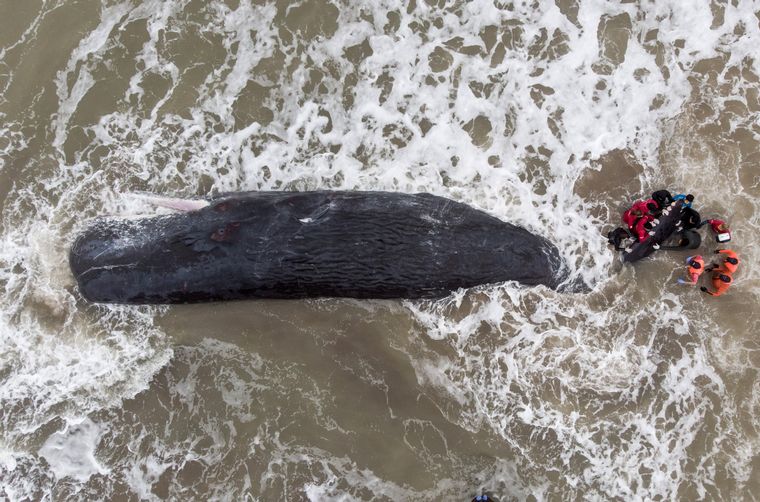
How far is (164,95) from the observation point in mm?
11281

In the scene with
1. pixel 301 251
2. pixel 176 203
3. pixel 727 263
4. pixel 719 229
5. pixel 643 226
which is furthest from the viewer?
pixel 719 229

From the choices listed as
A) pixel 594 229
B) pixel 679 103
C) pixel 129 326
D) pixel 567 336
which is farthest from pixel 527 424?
pixel 129 326

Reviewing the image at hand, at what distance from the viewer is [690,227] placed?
10.9 metres

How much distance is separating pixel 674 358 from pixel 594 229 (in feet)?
11.0

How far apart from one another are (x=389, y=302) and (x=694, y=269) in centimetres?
683

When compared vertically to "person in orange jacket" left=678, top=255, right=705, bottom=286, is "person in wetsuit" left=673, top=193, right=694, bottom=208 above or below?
above

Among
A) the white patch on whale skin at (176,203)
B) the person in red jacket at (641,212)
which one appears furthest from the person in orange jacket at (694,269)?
the white patch on whale skin at (176,203)

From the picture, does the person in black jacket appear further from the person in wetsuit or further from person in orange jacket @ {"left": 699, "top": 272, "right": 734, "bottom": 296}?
person in orange jacket @ {"left": 699, "top": 272, "right": 734, "bottom": 296}

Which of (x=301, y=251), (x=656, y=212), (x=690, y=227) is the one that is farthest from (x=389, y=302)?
(x=690, y=227)

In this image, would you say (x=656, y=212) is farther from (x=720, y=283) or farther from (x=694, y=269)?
(x=720, y=283)

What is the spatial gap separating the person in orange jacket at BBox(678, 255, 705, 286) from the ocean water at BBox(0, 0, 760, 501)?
0.24 meters

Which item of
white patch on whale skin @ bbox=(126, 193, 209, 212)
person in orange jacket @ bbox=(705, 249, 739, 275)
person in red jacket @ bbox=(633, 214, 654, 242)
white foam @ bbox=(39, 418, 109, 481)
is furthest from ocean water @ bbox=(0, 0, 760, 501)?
person in red jacket @ bbox=(633, 214, 654, 242)

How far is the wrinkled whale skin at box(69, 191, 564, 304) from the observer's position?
955cm

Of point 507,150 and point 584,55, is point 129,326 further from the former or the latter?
point 584,55
